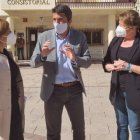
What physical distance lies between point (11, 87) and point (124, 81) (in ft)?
4.54

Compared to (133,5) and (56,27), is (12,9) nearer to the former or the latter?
(133,5)

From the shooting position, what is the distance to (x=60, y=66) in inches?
198

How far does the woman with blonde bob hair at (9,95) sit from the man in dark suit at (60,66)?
489mm

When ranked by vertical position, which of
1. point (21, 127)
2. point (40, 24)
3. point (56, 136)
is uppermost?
point (21, 127)

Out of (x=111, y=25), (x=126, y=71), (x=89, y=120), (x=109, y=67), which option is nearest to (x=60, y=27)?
(x=109, y=67)

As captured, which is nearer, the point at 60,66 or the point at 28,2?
the point at 60,66

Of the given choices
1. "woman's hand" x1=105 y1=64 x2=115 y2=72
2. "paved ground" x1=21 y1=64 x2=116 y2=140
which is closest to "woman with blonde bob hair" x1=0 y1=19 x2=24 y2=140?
"woman's hand" x1=105 y1=64 x2=115 y2=72

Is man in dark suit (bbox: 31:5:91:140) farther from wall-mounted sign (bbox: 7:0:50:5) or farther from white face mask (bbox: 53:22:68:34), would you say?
wall-mounted sign (bbox: 7:0:50:5)

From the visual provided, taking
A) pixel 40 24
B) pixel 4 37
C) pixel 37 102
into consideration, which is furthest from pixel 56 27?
pixel 40 24

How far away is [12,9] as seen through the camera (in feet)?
87.2

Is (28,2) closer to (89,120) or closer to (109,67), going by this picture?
(89,120)

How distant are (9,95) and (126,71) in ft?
4.72

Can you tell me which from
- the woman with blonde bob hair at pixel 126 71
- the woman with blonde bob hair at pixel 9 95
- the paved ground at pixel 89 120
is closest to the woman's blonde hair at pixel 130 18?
the woman with blonde bob hair at pixel 126 71

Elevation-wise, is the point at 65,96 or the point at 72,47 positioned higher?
the point at 72,47
